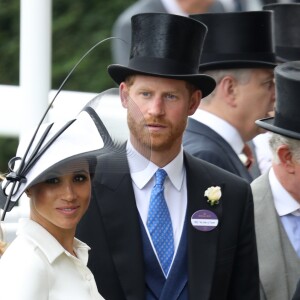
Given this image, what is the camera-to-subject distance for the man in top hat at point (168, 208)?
675 centimetres

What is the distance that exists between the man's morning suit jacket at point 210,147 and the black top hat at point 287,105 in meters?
0.32

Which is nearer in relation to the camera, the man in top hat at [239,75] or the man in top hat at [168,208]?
the man in top hat at [168,208]

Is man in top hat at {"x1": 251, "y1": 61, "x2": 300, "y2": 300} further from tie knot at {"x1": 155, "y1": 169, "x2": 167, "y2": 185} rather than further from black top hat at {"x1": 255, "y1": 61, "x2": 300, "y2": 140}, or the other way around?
tie knot at {"x1": 155, "y1": 169, "x2": 167, "y2": 185}

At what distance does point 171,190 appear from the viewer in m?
6.96

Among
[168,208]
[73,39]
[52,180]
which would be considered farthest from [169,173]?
[73,39]

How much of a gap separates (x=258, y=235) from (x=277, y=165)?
0.32m

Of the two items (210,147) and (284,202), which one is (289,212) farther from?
(210,147)

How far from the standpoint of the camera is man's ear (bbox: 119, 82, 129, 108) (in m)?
6.34

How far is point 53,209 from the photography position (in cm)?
588

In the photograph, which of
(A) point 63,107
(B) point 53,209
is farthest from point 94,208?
(B) point 53,209

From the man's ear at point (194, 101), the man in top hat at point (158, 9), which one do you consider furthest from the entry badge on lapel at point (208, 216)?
the man in top hat at point (158, 9)

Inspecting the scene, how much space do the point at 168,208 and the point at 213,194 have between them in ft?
0.67

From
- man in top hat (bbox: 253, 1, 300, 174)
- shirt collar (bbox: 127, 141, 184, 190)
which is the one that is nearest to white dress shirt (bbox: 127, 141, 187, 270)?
shirt collar (bbox: 127, 141, 184, 190)

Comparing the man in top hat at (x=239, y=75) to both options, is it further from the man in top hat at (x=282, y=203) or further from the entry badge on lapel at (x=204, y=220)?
the entry badge on lapel at (x=204, y=220)
